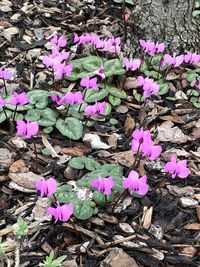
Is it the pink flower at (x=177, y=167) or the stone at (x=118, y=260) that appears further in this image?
the pink flower at (x=177, y=167)

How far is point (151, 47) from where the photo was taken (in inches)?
129

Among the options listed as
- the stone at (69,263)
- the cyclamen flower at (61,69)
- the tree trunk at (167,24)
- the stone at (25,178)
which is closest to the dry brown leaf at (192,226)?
the stone at (69,263)

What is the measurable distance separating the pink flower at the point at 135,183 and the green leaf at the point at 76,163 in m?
0.33

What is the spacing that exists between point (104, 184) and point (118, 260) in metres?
0.31

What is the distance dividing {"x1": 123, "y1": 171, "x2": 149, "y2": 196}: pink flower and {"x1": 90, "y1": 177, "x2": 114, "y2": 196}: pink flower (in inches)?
2.3

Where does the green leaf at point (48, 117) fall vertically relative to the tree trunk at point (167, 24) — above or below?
below

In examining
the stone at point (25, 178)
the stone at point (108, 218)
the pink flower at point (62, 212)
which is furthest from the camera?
the stone at point (25, 178)

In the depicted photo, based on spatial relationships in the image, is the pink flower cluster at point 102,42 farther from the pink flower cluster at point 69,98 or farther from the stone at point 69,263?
the stone at point 69,263

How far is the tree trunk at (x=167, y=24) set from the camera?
3.45 meters

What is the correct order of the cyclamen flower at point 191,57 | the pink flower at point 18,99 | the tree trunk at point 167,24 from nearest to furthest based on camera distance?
1. the pink flower at point 18,99
2. the cyclamen flower at point 191,57
3. the tree trunk at point 167,24

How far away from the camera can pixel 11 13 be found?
12.6 ft

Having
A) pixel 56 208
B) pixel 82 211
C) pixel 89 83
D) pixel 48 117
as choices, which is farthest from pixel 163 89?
pixel 56 208

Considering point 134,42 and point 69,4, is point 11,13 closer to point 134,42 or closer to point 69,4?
point 69,4

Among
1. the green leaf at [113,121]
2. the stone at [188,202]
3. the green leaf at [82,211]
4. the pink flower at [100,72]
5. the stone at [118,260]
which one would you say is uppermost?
the pink flower at [100,72]
